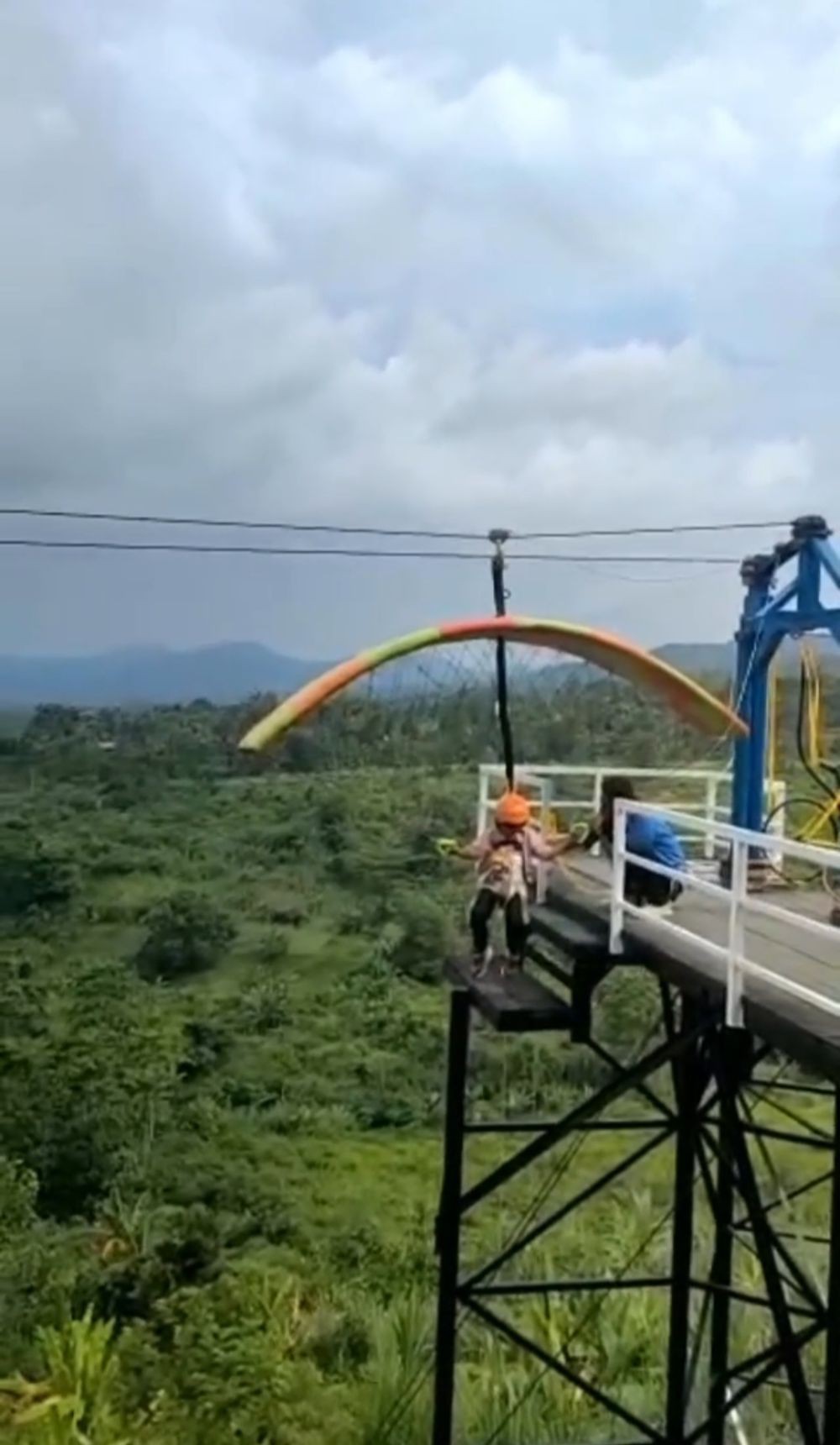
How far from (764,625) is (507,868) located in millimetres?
2696

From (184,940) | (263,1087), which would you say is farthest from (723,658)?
(184,940)

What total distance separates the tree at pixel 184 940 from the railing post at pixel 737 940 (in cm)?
3554

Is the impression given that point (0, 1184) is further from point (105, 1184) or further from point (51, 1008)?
point (51, 1008)

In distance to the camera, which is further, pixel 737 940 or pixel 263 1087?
pixel 263 1087

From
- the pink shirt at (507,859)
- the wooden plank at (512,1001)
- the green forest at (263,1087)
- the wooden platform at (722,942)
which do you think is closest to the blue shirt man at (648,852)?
the wooden platform at (722,942)

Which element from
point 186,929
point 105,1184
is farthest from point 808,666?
point 186,929

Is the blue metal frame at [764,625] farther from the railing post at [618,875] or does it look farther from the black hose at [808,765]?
the railing post at [618,875]

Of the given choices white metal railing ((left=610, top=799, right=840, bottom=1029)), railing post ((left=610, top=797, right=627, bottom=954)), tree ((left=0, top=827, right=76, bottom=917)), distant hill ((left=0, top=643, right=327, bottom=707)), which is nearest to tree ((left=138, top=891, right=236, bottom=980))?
tree ((left=0, top=827, right=76, bottom=917))

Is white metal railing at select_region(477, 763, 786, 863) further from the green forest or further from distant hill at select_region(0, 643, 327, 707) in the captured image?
distant hill at select_region(0, 643, 327, 707)

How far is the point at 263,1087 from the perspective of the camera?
34.0 m

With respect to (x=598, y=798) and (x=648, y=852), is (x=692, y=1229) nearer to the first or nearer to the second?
(x=598, y=798)

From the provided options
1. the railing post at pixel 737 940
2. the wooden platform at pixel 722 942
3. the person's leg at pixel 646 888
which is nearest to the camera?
the wooden platform at pixel 722 942

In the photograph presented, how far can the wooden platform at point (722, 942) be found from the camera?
5.71 m

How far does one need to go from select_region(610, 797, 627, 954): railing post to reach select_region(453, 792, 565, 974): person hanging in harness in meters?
0.52
